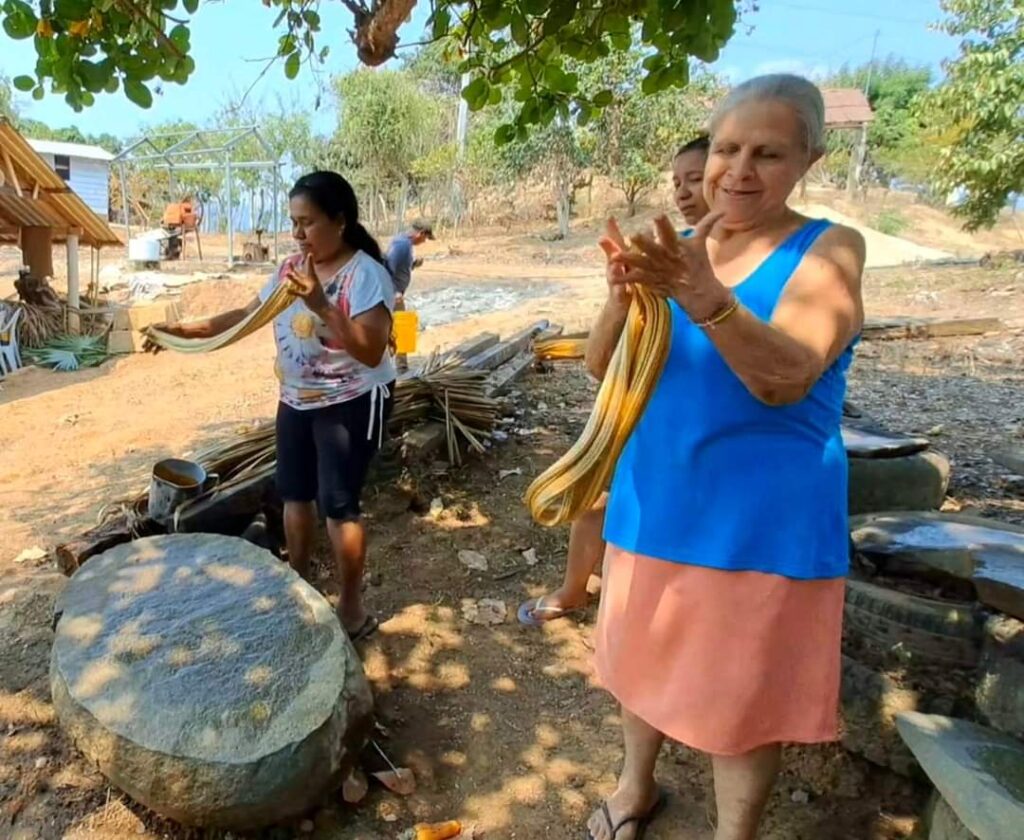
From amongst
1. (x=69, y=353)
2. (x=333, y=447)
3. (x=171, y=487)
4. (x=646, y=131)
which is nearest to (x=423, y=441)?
(x=171, y=487)

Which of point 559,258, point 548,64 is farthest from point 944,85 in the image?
point 548,64

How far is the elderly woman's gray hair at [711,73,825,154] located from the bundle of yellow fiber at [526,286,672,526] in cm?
38

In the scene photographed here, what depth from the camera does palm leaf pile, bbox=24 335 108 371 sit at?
1098cm

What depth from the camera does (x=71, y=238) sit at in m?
12.5

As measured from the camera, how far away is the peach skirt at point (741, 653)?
148cm

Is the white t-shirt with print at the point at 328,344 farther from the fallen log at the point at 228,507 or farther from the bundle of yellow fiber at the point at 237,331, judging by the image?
the fallen log at the point at 228,507

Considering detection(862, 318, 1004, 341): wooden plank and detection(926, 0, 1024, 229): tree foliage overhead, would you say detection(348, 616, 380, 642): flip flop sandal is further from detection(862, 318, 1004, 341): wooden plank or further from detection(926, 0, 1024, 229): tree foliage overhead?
detection(926, 0, 1024, 229): tree foliage overhead

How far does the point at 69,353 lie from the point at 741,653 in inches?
468

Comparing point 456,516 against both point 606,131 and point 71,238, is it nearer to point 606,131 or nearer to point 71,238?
point 71,238

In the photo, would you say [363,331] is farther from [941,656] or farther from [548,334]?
[548,334]

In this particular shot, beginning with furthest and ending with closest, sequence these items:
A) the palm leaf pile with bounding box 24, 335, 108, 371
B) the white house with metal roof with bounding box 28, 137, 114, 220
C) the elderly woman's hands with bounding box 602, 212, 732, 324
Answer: the white house with metal roof with bounding box 28, 137, 114, 220 < the palm leaf pile with bounding box 24, 335, 108, 371 < the elderly woman's hands with bounding box 602, 212, 732, 324

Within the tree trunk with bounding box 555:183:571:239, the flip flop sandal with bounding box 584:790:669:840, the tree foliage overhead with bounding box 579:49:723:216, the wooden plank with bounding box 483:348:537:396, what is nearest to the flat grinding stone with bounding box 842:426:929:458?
the flip flop sandal with bounding box 584:790:669:840

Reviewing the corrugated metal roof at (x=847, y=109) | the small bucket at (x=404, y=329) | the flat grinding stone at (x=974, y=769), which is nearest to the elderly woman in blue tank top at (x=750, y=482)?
the flat grinding stone at (x=974, y=769)

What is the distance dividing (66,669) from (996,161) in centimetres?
1409
